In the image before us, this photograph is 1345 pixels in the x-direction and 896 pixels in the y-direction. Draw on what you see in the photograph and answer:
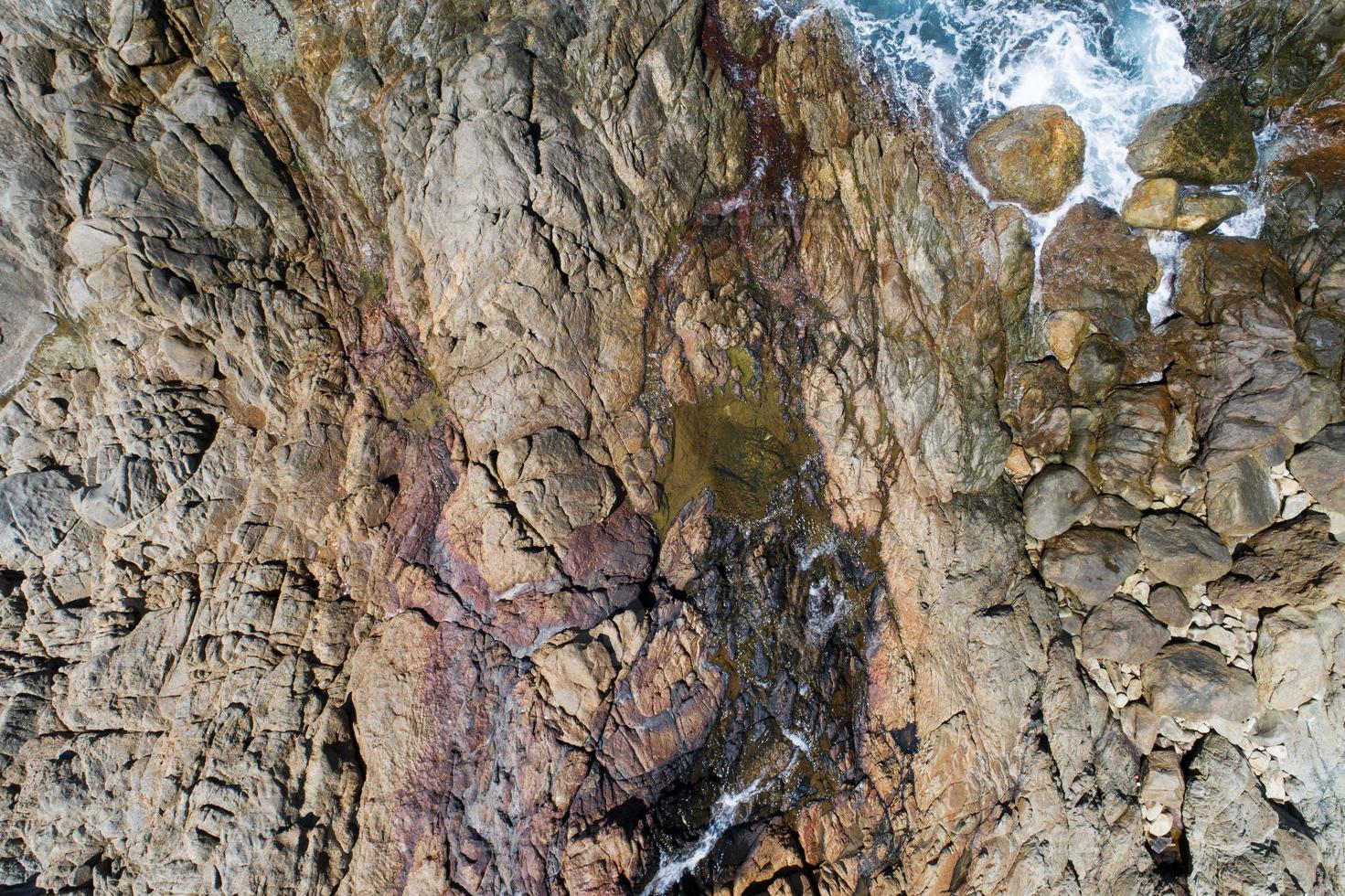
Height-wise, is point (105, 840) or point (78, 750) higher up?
point (78, 750)

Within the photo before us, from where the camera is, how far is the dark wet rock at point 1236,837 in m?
12.5

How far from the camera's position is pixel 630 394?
A: 50.0 feet

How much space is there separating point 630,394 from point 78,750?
40.1 feet

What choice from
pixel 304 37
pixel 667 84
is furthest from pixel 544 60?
pixel 304 37

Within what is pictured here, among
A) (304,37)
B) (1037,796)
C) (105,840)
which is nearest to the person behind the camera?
(105,840)

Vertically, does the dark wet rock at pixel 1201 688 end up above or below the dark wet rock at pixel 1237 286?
below

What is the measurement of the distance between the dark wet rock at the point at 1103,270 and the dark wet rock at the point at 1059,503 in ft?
11.7

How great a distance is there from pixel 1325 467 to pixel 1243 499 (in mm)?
1559

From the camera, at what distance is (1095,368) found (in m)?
15.5

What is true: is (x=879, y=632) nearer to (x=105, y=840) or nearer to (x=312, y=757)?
(x=312, y=757)

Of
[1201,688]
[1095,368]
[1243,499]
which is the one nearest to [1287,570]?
[1243,499]

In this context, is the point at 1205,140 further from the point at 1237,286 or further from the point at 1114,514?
the point at 1114,514

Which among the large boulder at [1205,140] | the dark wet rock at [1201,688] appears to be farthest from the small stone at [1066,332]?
the dark wet rock at [1201,688]

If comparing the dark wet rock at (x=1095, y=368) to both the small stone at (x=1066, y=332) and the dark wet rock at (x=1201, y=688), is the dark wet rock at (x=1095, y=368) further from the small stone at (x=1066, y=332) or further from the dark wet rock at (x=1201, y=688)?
the dark wet rock at (x=1201, y=688)
